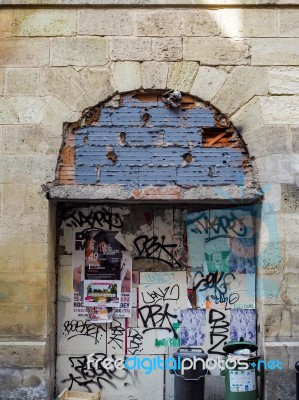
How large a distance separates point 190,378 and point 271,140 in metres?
2.66

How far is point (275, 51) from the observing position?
20.0ft

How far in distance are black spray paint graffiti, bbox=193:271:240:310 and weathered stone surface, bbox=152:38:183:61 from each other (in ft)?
8.02

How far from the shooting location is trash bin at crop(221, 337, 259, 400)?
5.59 metres

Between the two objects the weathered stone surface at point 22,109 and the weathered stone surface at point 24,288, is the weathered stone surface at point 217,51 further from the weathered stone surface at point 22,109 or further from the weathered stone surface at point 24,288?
the weathered stone surface at point 24,288

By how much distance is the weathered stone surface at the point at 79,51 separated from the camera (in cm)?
611

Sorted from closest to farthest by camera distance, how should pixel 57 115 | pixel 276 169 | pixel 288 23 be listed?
pixel 276 169 → pixel 57 115 → pixel 288 23

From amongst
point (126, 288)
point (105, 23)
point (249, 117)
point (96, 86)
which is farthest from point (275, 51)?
point (126, 288)

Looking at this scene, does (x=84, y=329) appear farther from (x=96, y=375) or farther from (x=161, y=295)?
(x=161, y=295)

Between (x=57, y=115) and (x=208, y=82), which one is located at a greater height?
(x=208, y=82)

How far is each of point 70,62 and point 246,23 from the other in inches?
78.9

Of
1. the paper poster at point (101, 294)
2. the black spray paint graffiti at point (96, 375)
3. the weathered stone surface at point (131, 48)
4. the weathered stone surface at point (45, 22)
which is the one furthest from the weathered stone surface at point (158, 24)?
the black spray paint graffiti at point (96, 375)

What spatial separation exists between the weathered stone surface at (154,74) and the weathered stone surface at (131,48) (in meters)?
0.09

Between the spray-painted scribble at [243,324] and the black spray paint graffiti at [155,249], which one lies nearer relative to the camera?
the spray-painted scribble at [243,324]

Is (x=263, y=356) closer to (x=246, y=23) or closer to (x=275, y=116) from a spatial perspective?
(x=275, y=116)
